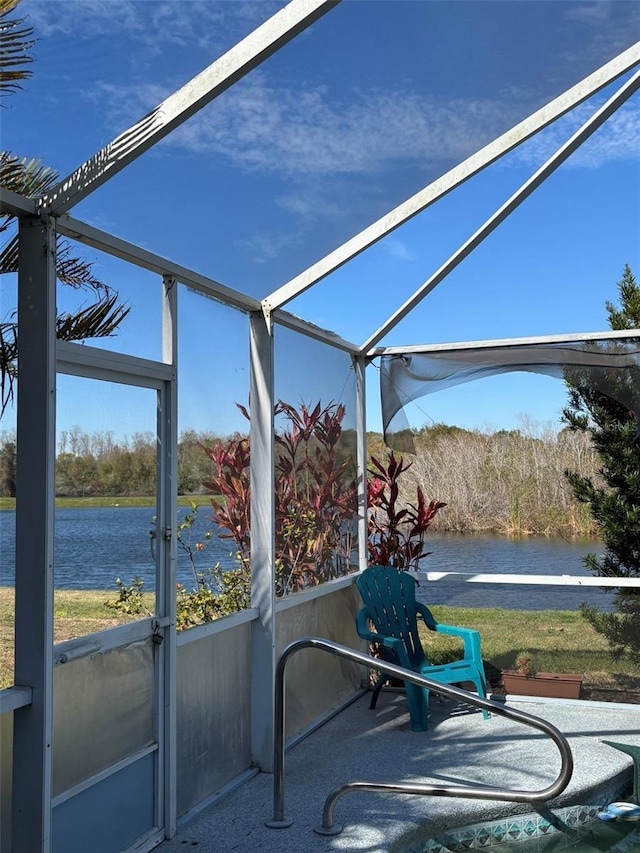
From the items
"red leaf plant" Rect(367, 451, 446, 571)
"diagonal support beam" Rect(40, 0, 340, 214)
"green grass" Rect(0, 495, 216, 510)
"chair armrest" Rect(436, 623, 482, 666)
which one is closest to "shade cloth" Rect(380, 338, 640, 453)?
"red leaf plant" Rect(367, 451, 446, 571)

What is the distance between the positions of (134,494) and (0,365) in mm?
912

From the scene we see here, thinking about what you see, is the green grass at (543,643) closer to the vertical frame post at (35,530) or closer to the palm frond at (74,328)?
the palm frond at (74,328)

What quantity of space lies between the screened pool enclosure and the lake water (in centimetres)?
4

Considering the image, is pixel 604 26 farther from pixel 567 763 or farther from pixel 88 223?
pixel 567 763

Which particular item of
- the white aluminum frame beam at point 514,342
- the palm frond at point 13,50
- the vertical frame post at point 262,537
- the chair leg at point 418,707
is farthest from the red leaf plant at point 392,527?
the palm frond at point 13,50

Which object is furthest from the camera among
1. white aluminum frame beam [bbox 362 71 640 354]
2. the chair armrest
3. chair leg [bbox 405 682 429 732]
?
the chair armrest

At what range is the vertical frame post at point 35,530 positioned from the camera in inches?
113

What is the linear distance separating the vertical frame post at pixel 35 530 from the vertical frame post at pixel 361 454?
3813mm

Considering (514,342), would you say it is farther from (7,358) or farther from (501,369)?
(7,358)

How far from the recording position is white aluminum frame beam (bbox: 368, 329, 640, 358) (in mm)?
6113

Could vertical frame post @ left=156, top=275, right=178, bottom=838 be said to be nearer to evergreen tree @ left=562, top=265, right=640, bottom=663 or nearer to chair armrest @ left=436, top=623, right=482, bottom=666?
chair armrest @ left=436, top=623, right=482, bottom=666

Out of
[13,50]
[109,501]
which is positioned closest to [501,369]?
[109,501]

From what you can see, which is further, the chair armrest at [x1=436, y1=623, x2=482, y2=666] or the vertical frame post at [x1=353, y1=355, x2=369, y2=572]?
the vertical frame post at [x1=353, y1=355, x2=369, y2=572]

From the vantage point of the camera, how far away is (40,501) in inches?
117
